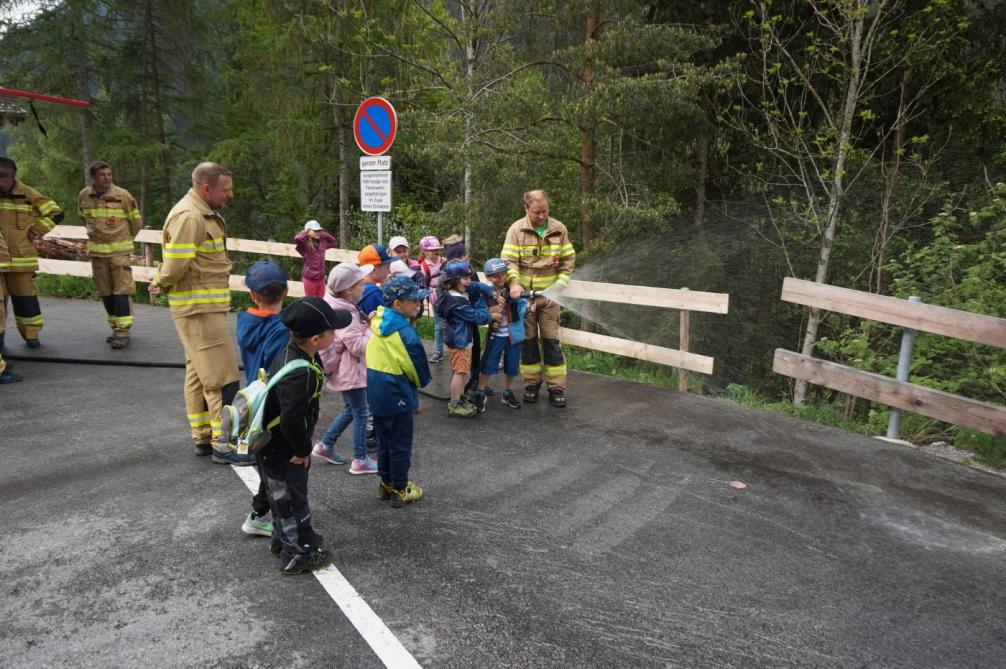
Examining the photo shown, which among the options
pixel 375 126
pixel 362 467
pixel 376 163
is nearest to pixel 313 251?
pixel 376 163

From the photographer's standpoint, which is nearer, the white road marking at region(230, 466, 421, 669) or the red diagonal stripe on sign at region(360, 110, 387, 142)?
the white road marking at region(230, 466, 421, 669)

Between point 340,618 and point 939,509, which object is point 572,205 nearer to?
point 939,509

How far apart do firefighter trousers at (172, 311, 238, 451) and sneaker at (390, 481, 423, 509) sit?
1513 millimetres

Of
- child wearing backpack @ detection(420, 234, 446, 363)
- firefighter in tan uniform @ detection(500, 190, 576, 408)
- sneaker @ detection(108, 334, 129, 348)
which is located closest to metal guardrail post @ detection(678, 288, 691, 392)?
firefighter in tan uniform @ detection(500, 190, 576, 408)

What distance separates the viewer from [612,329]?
43.0 feet

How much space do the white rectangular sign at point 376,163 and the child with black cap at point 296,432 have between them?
4408 millimetres

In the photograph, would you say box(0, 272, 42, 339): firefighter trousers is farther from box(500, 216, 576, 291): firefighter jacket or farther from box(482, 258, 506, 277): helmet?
box(500, 216, 576, 291): firefighter jacket

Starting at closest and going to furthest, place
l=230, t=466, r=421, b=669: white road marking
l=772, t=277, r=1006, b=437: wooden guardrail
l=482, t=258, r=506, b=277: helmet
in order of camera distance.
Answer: l=230, t=466, r=421, b=669: white road marking, l=772, t=277, r=1006, b=437: wooden guardrail, l=482, t=258, r=506, b=277: helmet

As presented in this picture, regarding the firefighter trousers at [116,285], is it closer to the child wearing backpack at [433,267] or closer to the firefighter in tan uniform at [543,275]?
the child wearing backpack at [433,267]

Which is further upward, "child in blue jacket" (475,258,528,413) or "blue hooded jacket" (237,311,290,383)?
"blue hooded jacket" (237,311,290,383)

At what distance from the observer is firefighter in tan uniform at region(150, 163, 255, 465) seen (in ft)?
15.4

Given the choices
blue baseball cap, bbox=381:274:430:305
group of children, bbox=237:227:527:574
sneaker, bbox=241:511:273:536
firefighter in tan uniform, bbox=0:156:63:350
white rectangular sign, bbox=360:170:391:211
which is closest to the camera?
group of children, bbox=237:227:527:574

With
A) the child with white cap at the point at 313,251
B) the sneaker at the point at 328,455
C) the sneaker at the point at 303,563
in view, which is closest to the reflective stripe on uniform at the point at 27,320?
the child with white cap at the point at 313,251

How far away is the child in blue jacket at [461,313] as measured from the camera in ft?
18.3
